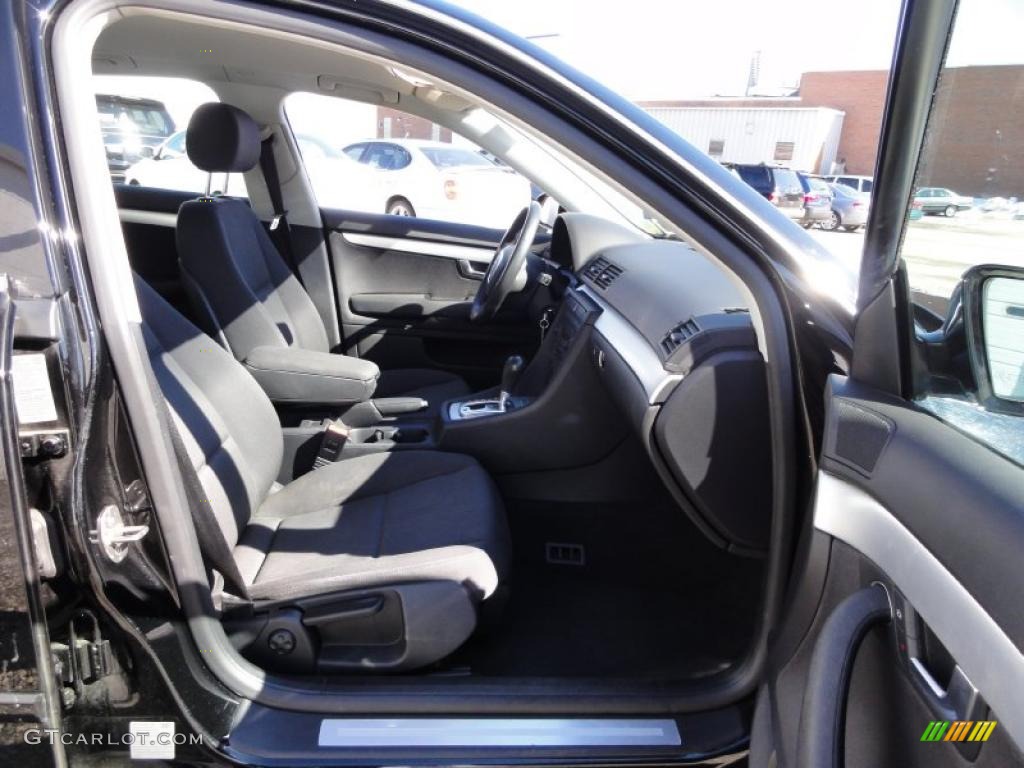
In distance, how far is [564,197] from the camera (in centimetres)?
282

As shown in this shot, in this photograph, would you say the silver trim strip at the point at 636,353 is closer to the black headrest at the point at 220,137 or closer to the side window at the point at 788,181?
the black headrest at the point at 220,137

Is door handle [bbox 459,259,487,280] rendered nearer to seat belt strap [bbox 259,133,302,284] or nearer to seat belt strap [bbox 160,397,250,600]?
seat belt strap [bbox 259,133,302,284]

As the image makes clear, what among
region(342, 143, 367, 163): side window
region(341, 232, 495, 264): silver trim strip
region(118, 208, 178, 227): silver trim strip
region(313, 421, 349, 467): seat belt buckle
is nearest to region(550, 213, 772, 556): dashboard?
region(313, 421, 349, 467): seat belt buckle

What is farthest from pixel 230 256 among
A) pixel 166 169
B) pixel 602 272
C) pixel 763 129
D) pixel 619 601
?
pixel 763 129

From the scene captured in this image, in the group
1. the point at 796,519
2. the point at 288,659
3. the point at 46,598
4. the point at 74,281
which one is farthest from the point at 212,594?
the point at 796,519

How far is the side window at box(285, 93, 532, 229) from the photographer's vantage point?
19.5ft

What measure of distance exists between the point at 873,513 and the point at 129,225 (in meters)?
3.31

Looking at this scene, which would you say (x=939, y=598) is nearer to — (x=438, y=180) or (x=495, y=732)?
(x=495, y=732)

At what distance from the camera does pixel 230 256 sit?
2.62 metres

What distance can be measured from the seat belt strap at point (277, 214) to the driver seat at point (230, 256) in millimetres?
423

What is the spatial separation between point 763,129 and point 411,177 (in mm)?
13812

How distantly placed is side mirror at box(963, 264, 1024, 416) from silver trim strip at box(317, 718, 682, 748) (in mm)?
813

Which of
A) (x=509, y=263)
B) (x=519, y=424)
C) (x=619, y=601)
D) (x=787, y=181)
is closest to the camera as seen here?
(x=619, y=601)

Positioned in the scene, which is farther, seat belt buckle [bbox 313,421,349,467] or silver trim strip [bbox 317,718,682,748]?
seat belt buckle [bbox 313,421,349,467]
